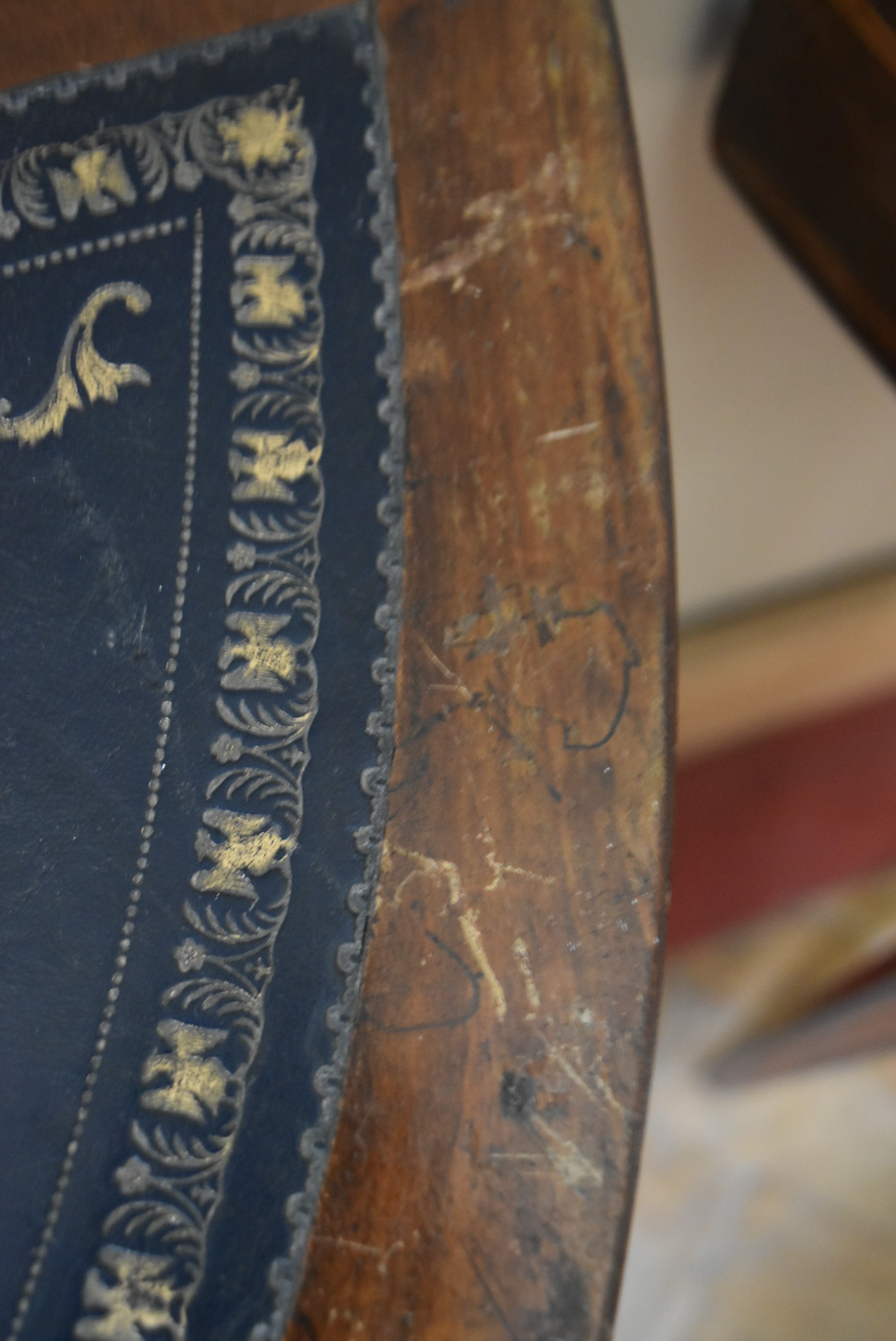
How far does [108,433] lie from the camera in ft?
1.36

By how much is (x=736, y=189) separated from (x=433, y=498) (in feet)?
1.44

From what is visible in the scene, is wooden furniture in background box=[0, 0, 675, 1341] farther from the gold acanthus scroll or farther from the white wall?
the white wall

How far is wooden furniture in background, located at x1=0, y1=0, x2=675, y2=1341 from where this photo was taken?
0.38 m

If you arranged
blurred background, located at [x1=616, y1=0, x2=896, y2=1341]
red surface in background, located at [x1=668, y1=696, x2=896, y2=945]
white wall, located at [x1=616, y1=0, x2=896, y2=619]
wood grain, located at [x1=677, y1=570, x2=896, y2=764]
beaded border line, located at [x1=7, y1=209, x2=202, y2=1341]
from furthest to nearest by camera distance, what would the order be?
red surface in background, located at [x1=668, y1=696, x2=896, y2=945], wood grain, located at [x1=677, y1=570, x2=896, y2=764], blurred background, located at [x1=616, y1=0, x2=896, y2=1341], white wall, located at [x1=616, y1=0, x2=896, y2=619], beaded border line, located at [x1=7, y1=209, x2=202, y2=1341]

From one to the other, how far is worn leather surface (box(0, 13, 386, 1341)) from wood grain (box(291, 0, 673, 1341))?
0.07 feet

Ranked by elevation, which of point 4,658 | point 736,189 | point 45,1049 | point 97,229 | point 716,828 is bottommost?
point 45,1049

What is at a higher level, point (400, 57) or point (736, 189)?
point (736, 189)

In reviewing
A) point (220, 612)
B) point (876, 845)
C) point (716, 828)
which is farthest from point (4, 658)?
point (876, 845)

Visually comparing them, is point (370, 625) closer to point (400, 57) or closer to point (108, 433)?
point (108, 433)

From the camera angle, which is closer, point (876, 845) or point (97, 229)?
point (97, 229)

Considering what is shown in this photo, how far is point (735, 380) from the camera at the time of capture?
0.95 m

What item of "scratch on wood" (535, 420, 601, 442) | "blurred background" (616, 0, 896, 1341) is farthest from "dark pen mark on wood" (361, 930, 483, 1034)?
"blurred background" (616, 0, 896, 1341)

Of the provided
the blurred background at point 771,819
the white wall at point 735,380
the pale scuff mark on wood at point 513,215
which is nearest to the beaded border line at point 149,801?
the pale scuff mark on wood at point 513,215

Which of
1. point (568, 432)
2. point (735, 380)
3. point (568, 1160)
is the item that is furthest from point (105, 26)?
point (735, 380)
